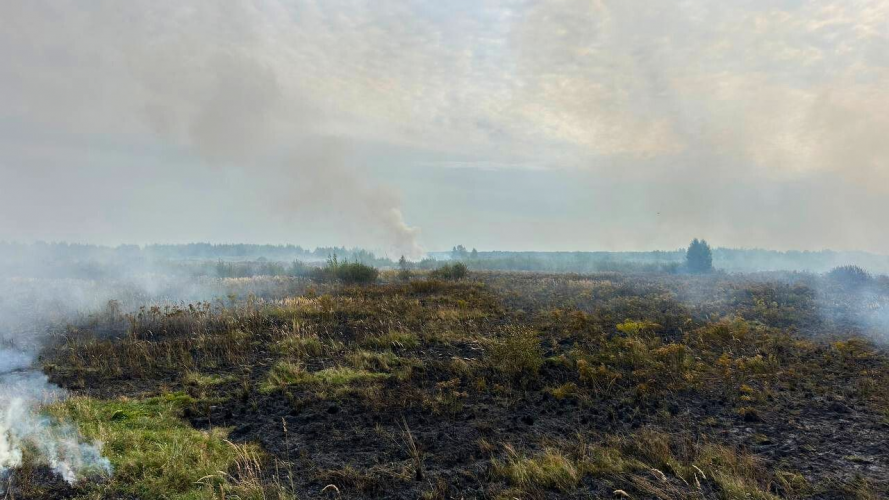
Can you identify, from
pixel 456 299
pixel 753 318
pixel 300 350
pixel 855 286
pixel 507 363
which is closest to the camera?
pixel 507 363

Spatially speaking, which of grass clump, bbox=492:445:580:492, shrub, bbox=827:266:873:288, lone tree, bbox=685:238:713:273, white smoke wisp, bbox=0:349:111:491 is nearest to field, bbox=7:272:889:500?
grass clump, bbox=492:445:580:492

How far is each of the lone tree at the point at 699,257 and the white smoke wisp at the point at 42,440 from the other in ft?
203

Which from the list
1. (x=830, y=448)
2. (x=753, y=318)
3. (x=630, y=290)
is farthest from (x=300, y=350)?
(x=630, y=290)

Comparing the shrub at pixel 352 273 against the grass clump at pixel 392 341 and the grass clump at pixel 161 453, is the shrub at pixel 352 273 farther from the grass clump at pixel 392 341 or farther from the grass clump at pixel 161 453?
the grass clump at pixel 161 453

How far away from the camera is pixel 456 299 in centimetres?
1939

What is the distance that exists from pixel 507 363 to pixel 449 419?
269 cm

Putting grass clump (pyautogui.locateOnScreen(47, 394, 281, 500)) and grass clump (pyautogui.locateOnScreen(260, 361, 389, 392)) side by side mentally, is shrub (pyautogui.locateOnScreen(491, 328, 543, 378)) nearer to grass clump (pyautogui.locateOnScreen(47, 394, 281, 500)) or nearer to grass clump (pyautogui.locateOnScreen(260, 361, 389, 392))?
grass clump (pyautogui.locateOnScreen(260, 361, 389, 392))

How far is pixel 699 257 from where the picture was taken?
58125 mm

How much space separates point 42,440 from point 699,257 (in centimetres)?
6413

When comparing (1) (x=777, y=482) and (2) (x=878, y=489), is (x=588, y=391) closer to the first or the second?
(1) (x=777, y=482)

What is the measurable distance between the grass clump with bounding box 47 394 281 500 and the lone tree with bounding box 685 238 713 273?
6089 centimetres

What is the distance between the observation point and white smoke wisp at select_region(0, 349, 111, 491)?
5.36 meters

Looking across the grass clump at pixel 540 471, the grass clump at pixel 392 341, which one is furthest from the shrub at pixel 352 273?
the grass clump at pixel 540 471

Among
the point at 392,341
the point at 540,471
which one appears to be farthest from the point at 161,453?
the point at 392,341
